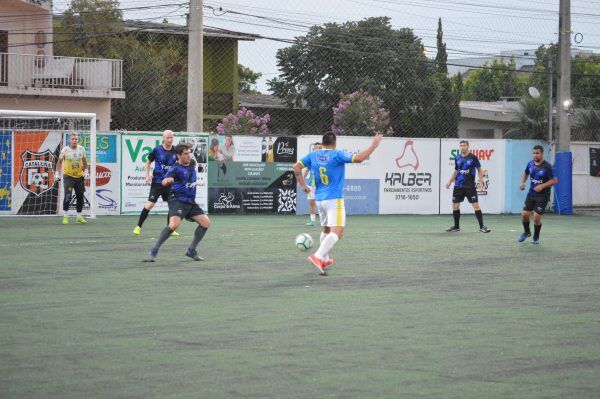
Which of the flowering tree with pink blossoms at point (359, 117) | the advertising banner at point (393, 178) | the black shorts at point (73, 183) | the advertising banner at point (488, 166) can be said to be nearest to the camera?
the black shorts at point (73, 183)

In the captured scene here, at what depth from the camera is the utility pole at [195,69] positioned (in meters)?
28.7

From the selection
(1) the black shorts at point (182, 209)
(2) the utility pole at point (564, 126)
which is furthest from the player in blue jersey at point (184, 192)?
(2) the utility pole at point (564, 126)

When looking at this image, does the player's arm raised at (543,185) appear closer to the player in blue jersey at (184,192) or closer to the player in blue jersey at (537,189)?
the player in blue jersey at (537,189)

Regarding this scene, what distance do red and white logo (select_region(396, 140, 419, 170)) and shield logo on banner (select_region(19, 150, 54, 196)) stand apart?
10416 mm

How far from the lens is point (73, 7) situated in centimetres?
4334

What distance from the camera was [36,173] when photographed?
2633 centimetres

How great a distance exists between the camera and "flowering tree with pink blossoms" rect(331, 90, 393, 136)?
160 feet

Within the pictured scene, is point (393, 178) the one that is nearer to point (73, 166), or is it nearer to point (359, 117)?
point (73, 166)

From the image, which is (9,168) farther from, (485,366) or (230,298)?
(485,366)

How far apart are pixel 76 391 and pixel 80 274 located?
6.98 m


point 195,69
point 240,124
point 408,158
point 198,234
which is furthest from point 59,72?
point 198,234

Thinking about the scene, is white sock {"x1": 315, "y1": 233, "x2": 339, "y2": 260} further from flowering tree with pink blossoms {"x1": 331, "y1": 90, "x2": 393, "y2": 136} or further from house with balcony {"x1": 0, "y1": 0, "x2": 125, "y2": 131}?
flowering tree with pink blossoms {"x1": 331, "y1": 90, "x2": 393, "y2": 136}

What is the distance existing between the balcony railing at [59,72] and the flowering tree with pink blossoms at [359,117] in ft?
44.2

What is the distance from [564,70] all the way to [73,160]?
18.9m
